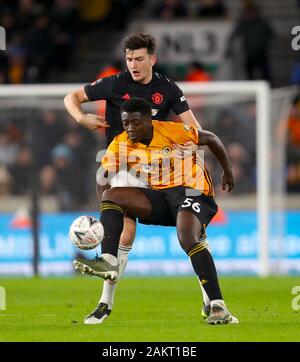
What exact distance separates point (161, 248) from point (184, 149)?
8202mm

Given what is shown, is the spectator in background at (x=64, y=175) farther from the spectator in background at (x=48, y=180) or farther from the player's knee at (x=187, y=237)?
the player's knee at (x=187, y=237)

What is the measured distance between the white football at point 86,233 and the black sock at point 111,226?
0.11 metres

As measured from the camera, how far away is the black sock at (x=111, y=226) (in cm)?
923

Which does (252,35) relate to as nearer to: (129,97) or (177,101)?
(177,101)

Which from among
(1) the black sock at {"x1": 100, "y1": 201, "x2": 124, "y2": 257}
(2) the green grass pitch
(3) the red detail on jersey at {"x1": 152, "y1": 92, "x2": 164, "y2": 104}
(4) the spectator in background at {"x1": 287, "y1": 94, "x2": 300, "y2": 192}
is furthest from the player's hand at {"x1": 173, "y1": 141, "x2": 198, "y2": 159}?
(4) the spectator in background at {"x1": 287, "y1": 94, "x2": 300, "y2": 192}

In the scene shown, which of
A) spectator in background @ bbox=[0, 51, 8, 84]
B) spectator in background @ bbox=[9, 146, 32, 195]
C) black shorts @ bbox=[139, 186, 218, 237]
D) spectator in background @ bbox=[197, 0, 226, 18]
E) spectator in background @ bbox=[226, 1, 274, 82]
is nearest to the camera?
black shorts @ bbox=[139, 186, 218, 237]

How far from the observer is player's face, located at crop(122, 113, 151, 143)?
925 centimetres

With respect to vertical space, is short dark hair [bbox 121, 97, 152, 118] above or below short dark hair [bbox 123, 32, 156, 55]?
below

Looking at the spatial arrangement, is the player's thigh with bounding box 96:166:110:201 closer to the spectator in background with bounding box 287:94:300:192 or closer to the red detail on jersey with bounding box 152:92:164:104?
the red detail on jersey with bounding box 152:92:164:104

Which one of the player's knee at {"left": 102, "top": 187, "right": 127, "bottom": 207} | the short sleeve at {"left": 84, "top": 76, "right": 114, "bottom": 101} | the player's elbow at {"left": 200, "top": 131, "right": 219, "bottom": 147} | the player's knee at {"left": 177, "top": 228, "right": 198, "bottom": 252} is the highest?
the short sleeve at {"left": 84, "top": 76, "right": 114, "bottom": 101}

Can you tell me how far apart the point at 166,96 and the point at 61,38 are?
524 inches

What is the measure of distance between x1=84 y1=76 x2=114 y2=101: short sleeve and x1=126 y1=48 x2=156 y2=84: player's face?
240 mm

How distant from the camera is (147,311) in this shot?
1113cm

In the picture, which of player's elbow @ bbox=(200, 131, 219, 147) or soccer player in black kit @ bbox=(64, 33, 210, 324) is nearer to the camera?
player's elbow @ bbox=(200, 131, 219, 147)
